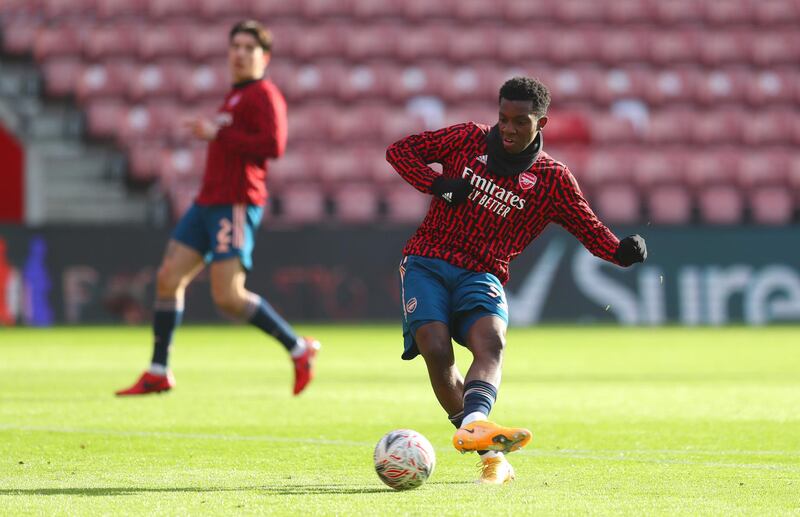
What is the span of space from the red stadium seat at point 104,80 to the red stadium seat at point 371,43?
11.0 feet

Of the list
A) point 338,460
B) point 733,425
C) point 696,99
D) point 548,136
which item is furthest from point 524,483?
point 696,99

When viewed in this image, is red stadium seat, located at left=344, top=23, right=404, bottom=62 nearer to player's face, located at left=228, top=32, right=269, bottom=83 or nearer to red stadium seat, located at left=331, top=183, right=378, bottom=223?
red stadium seat, located at left=331, top=183, right=378, bottom=223

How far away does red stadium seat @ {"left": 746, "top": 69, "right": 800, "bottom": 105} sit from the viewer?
22.8m

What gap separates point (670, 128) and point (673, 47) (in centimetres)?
190

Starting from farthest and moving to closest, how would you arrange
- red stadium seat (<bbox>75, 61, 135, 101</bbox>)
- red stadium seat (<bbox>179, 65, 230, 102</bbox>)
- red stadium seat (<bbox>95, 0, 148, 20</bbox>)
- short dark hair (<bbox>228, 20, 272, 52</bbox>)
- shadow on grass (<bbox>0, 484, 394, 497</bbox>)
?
red stadium seat (<bbox>95, 0, 148, 20</bbox>) < red stadium seat (<bbox>179, 65, 230, 102</bbox>) < red stadium seat (<bbox>75, 61, 135, 101</bbox>) < short dark hair (<bbox>228, 20, 272, 52</bbox>) < shadow on grass (<bbox>0, 484, 394, 497</bbox>)

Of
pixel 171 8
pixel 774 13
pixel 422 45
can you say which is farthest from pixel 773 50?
pixel 171 8

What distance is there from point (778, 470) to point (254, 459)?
6.98 ft

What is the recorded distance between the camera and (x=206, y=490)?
5.04 m

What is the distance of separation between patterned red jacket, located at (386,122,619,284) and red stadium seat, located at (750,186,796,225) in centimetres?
1592

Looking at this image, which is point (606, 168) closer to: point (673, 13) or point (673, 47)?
point (673, 47)

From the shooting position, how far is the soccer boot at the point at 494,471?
17.2 feet

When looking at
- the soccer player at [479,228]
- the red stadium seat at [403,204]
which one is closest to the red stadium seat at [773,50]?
the red stadium seat at [403,204]

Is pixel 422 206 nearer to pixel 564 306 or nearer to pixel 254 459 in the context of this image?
pixel 564 306

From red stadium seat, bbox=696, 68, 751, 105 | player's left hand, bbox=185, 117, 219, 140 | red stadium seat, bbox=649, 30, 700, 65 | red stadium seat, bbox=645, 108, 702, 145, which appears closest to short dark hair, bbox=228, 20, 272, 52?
player's left hand, bbox=185, 117, 219, 140
